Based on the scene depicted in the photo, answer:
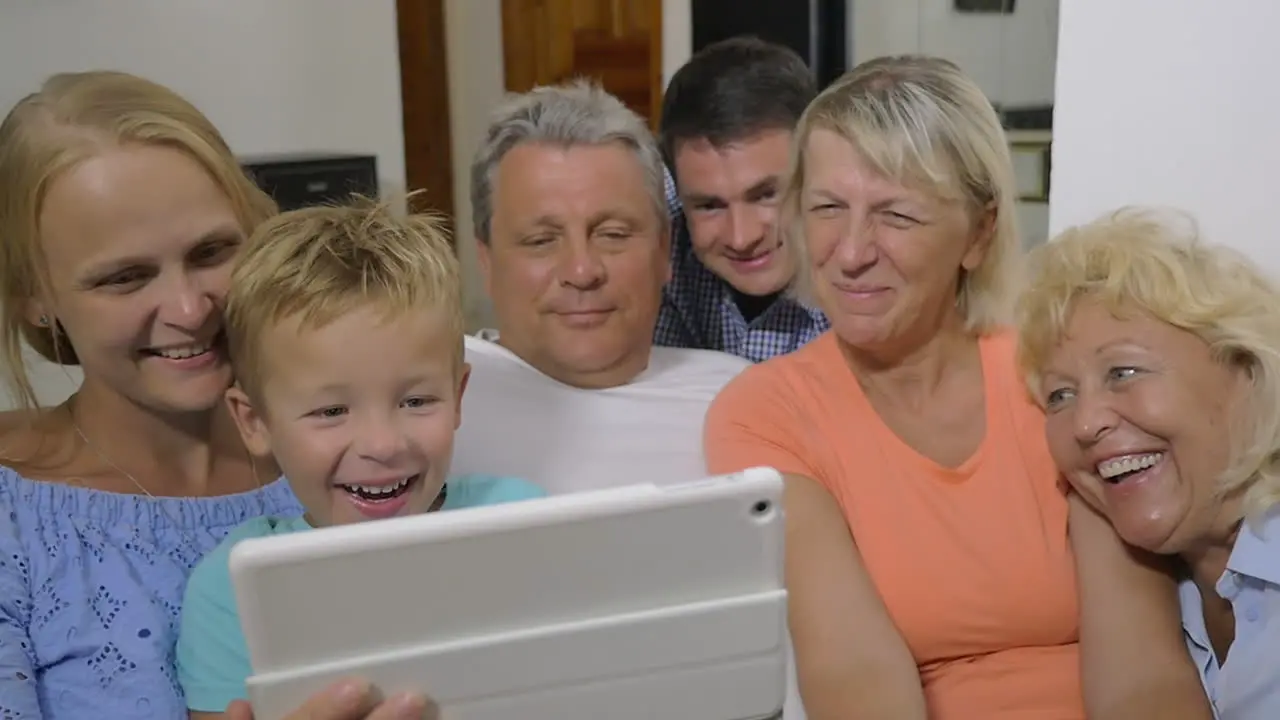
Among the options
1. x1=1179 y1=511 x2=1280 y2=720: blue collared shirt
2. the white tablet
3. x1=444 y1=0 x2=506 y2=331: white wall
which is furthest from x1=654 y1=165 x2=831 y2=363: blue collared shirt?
x1=444 y1=0 x2=506 y2=331: white wall

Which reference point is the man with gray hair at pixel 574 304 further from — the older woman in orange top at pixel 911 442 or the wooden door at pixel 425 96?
the wooden door at pixel 425 96

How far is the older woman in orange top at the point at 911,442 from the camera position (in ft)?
3.95

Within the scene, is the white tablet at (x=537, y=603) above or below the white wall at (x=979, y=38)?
below

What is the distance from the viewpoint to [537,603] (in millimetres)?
715

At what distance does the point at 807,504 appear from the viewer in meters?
1.22

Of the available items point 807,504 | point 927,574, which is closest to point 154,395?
point 807,504

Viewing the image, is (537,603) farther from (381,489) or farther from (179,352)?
(179,352)

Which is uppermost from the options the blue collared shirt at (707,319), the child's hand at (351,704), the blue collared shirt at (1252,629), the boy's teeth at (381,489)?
the child's hand at (351,704)

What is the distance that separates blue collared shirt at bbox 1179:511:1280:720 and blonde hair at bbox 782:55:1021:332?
0.35 m

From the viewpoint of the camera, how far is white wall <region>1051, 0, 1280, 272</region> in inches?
55.6

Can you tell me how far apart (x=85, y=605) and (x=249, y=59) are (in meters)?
2.47

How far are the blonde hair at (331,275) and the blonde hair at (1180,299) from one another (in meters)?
0.63

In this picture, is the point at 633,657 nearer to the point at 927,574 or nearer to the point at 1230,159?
the point at 927,574

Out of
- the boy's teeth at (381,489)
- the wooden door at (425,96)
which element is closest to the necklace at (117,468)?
the boy's teeth at (381,489)
